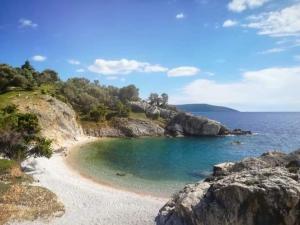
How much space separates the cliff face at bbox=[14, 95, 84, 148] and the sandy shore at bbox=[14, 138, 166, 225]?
99.1 feet

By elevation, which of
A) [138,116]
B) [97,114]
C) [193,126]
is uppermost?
[97,114]

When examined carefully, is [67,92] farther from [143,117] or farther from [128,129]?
[143,117]

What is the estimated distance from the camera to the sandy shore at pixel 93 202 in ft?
98.7

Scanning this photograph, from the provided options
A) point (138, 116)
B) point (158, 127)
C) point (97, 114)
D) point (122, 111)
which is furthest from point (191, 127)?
point (97, 114)

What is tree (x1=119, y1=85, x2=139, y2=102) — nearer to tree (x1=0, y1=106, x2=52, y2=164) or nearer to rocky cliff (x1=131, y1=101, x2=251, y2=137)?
rocky cliff (x1=131, y1=101, x2=251, y2=137)

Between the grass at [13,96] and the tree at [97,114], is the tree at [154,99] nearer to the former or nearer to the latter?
the tree at [97,114]

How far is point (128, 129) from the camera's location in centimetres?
11006

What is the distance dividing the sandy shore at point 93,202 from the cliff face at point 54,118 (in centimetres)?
3021

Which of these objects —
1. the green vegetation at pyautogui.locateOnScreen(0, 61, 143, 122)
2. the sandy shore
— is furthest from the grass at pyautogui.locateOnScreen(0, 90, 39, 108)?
the sandy shore

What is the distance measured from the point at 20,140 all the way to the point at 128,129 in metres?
64.1

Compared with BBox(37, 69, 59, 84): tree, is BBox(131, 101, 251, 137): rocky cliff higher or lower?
lower

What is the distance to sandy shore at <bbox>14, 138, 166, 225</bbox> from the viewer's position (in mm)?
30094

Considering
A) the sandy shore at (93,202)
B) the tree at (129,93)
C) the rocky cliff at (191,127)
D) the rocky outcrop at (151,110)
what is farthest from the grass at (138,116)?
the sandy shore at (93,202)

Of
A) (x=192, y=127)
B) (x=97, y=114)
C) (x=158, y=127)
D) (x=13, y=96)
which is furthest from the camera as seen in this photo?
(x=192, y=127)
